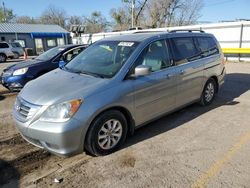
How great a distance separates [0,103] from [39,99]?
13.3ft

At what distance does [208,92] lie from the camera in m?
5.87

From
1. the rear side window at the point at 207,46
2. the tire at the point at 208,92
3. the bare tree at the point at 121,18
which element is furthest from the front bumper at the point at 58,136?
the bare tree at the point at 121,18

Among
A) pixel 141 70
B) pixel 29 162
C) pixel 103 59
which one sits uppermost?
pixel 103 59

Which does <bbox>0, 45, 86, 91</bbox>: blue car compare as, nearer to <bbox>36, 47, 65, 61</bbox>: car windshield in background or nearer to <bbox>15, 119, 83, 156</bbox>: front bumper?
<bbox>36, 47, 65, 61</bbox>: car windshield in background

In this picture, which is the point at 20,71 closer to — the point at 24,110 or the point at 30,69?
the point at 30,69

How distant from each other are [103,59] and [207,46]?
2819 mm

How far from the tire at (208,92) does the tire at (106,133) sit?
2671mm

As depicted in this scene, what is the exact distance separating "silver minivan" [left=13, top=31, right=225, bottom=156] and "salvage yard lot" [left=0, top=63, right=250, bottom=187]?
300 mm

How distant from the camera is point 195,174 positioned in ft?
10.3

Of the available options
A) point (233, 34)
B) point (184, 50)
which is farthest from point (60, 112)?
point (233, 34)

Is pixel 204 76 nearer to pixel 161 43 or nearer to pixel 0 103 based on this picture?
pixel 161 43

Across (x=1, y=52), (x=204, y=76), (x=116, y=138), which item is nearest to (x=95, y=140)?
(x=116, y=138)

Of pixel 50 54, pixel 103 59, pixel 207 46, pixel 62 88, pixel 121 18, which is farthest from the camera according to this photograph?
pixel 121 18

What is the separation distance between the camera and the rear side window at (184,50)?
474cm
